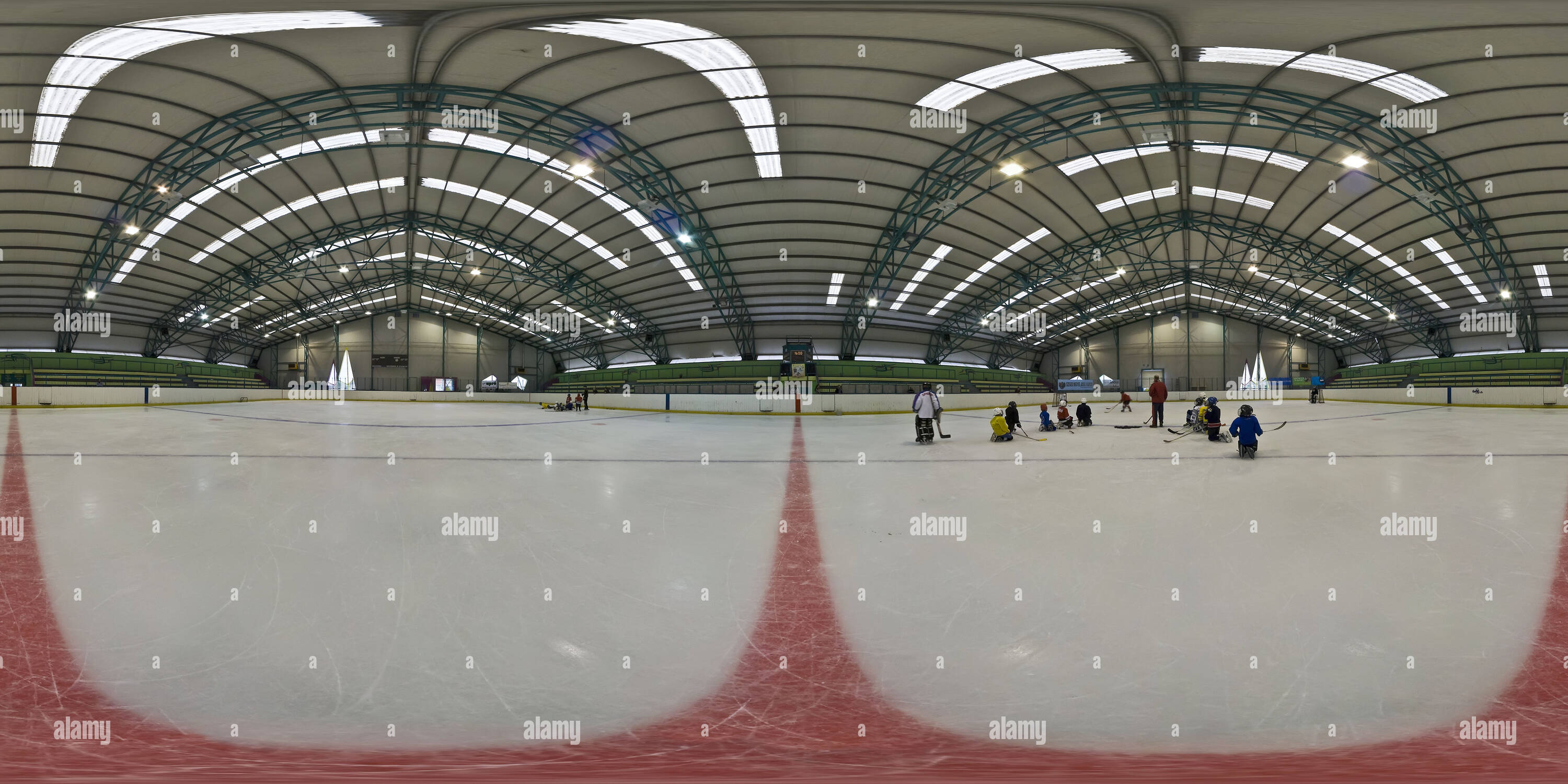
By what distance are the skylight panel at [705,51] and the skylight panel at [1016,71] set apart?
196 inches

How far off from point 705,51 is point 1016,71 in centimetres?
851

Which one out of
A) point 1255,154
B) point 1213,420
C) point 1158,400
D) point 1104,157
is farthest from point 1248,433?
point 1255,154

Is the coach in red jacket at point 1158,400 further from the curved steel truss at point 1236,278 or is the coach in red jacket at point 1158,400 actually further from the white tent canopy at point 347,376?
the white tent canopy at point 347,376

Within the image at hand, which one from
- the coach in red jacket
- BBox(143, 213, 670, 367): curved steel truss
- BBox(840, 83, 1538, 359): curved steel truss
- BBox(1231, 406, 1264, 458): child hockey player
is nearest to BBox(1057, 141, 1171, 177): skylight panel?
BBox(840, 83, 1538, 359): curved steel truss

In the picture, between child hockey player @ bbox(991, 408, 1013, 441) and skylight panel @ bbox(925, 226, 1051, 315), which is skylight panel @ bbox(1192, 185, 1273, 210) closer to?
skylight panel @ bbox(925, 226, 1051, 315)

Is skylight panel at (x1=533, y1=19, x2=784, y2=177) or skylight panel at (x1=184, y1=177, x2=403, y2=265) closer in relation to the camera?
skylight panel at (x1=533, y1=19, x2=784, y2=177)

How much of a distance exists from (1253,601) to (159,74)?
2511 centimetres

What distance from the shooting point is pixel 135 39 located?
1336cm

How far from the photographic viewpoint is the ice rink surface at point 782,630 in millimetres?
2158

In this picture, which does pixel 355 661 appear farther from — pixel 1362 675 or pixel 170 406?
pixel 170 406

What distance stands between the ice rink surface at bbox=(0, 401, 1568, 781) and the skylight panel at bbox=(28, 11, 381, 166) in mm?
11469

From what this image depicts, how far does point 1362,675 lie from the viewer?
8.46 ft

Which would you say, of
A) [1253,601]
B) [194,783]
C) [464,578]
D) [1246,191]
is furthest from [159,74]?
[1246,191]

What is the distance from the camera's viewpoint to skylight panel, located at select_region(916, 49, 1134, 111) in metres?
14.6
